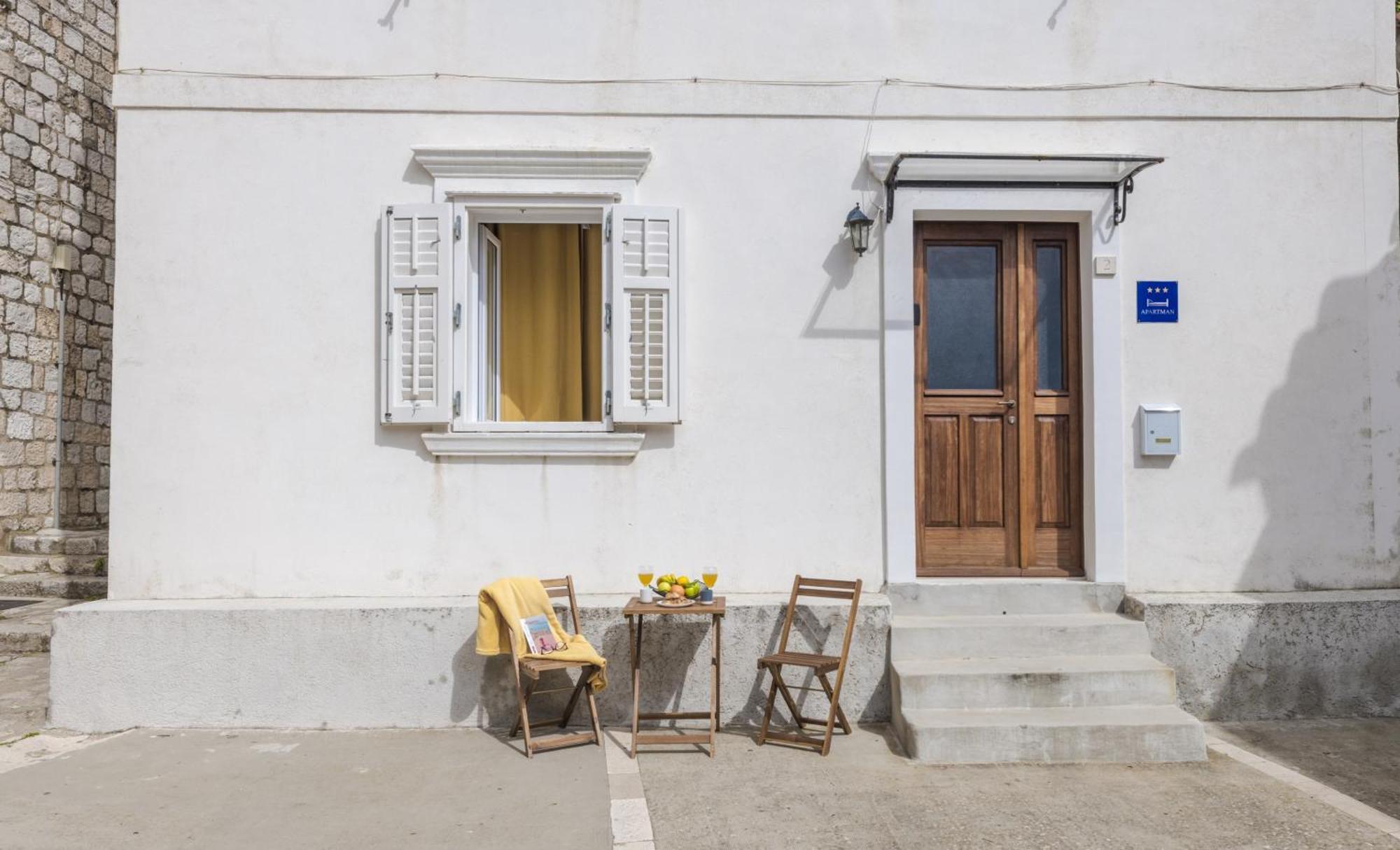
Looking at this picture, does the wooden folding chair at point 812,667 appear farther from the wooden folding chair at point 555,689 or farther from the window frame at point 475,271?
the window frame at point 475,271

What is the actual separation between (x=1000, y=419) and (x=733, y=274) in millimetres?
1838

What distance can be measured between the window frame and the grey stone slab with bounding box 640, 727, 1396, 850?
201cm

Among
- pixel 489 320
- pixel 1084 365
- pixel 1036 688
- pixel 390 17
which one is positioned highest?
pixel 390 17

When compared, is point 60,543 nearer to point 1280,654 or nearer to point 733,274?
point 733,274

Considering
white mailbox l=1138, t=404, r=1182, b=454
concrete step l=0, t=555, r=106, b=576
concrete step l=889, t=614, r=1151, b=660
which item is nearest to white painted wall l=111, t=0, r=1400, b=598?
white mailbox l=1138, t=404, r=1182, b=454

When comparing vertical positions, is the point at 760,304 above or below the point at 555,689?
above

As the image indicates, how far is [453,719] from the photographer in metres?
5.25

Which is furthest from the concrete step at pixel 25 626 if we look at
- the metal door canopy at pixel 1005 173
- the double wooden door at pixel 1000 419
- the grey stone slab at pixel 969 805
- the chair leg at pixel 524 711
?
the metal door canopy at pixel 1005 173

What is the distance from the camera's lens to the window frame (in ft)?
18.2

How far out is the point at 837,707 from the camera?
504 cm

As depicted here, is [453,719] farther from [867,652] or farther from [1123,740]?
[1123,740]

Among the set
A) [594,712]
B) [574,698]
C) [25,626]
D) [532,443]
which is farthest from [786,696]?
[25,626]

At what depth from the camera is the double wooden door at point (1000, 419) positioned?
19.0 ft

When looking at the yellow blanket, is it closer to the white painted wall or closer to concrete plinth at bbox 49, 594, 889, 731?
concrete plinth at bbox 49, 594, 889, 731
